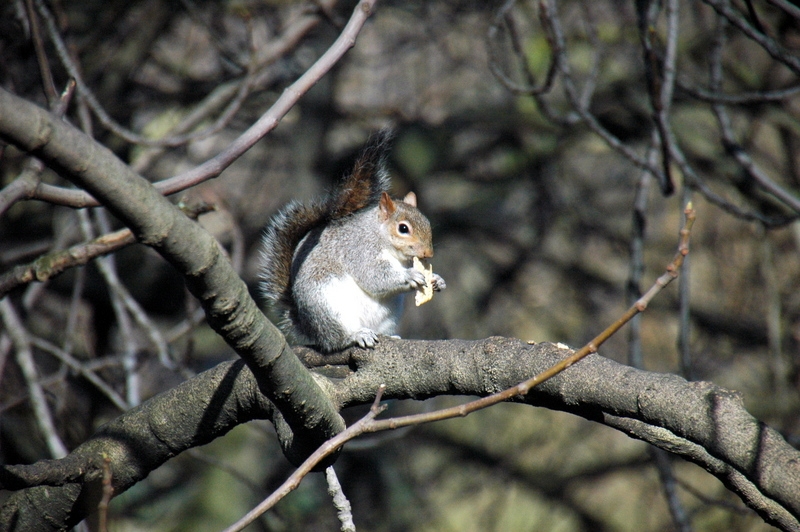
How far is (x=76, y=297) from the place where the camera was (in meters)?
2.92

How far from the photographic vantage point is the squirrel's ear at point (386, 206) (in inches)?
88.8

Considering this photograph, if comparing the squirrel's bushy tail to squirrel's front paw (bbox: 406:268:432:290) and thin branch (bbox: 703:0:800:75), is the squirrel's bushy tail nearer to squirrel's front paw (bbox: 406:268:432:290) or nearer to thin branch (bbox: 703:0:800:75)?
squirrel's front paw (bbox: 406:268:432:290)

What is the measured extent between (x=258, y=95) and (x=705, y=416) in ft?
11.3

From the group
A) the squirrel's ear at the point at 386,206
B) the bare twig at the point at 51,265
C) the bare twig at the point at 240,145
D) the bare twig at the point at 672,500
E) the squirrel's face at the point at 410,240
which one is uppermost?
the bare twig at the point at 240,145

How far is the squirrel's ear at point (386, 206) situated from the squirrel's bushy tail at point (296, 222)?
0.16 ft

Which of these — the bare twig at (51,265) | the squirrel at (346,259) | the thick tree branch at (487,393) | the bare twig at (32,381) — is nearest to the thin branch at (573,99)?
the squirrel at (346,259)

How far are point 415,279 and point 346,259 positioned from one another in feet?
0.88

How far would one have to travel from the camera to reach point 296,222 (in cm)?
222

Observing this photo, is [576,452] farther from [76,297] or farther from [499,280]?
[76,297]

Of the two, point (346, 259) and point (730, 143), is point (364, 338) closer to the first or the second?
point (346, 259)

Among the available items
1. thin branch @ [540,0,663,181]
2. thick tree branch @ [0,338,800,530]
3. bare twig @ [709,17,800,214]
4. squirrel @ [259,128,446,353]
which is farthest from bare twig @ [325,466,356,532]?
bare twig @ [709,17,800,214]

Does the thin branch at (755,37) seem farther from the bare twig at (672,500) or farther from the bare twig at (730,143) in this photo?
the bare twig at (672,500)

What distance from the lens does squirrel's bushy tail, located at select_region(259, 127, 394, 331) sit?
2191mm

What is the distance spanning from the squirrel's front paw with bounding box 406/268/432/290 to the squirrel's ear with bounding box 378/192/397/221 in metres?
0.28
